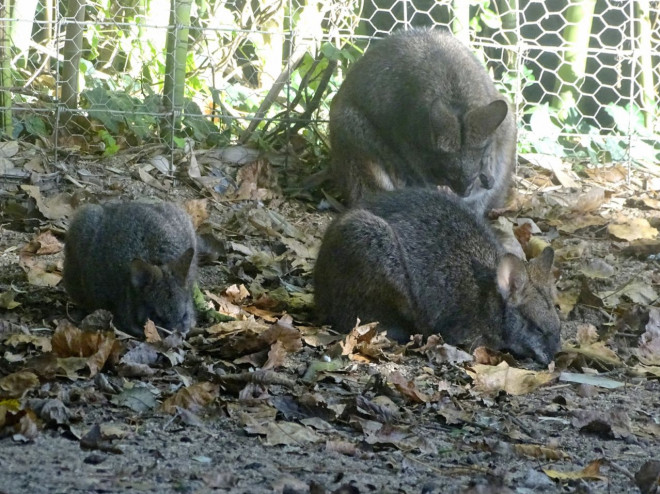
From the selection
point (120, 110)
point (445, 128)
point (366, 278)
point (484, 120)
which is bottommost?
point (366, 278)

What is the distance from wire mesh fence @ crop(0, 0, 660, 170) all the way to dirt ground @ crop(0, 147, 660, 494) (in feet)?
3.14

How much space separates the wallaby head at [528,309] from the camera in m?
6.38

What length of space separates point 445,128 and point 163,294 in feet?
9.88

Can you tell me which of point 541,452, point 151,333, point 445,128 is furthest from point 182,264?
point 445,128

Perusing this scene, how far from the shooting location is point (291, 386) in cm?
543

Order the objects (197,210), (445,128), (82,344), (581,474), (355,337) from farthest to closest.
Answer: (197,210), (445,128), (355,337), (82,344), (581,474)

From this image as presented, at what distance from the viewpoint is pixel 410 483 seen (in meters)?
4.20

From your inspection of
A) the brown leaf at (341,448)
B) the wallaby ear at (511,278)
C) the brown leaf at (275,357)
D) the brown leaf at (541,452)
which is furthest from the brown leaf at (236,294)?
the brown leaf at (541,452)

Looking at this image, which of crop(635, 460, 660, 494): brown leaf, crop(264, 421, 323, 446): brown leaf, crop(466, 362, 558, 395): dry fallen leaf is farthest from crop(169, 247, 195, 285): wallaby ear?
crop(635, 460, 660, 494): brown leaf

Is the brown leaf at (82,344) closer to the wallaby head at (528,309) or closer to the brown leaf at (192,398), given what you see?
the brown leaf at (192,398)

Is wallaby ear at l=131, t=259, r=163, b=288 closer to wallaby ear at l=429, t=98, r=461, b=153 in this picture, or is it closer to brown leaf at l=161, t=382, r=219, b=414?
brown leaf at l=161, t=382, r=219, b=414

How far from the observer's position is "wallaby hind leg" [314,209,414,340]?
645 cm

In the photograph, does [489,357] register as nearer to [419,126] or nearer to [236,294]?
[236,294]

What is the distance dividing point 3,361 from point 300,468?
1972 millimetres
